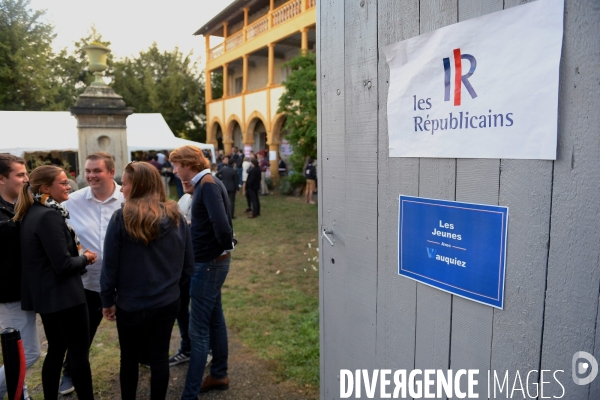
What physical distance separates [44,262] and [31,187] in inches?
18.2

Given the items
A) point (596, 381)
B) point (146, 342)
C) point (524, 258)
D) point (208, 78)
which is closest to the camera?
point (596, 381)

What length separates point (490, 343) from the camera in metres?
1.51

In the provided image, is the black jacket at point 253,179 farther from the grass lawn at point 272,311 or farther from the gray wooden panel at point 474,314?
the gray wooden panel at point 474,314

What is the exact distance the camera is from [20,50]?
4.87 metres

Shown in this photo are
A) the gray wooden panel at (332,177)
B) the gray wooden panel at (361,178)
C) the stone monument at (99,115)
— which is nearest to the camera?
the gray wooden panel at (361,178)

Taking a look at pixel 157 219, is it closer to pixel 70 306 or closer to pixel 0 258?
pixel 70 306

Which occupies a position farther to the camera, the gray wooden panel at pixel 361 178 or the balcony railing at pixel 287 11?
the balcony railing at pixel 287 11

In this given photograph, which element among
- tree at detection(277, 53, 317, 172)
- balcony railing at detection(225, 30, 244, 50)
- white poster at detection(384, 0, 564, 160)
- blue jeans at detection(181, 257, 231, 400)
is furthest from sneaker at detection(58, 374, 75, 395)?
balcony railing at detection(225, 30, 244, 50)

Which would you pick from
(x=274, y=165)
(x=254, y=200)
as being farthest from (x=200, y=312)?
(x=274, y=165)

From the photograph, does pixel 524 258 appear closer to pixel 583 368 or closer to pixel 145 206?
pixel 583 368

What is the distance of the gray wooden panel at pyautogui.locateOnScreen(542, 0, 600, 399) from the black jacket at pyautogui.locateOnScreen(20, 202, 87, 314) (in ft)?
8.17

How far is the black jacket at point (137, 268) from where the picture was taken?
2.45 metres

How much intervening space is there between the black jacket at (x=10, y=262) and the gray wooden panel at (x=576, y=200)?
9.12 ft

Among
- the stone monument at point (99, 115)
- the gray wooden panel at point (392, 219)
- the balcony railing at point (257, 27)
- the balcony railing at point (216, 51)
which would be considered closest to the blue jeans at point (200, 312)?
the gray wooden panel at point (392, 219)
